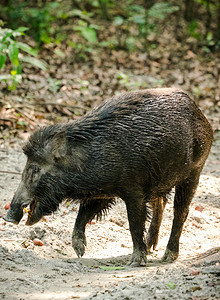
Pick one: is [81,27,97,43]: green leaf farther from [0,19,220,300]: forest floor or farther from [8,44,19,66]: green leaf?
[8,44,19,66]: green leaf

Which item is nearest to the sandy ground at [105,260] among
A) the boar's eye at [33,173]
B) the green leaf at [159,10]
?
the boar's eye at [33,173]

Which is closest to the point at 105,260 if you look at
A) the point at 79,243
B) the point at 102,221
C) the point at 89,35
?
the point at 79,243

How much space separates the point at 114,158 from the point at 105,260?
1.27 m

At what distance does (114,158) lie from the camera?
4930 millimetres

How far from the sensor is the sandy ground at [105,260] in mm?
3850

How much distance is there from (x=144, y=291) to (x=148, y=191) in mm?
1648

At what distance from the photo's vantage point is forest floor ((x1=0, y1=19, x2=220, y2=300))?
403 cm

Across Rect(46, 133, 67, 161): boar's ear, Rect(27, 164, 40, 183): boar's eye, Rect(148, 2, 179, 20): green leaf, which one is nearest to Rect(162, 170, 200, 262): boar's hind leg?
Rect(46, 133, 67, 161): boar's ear

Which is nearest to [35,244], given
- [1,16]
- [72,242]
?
[72,242]

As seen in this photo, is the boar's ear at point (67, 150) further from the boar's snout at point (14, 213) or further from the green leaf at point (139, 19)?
the green leaf at point (139, 19)

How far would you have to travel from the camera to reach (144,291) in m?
3.75

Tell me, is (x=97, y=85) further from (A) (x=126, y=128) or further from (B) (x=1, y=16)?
(A) (x=126, y=128)

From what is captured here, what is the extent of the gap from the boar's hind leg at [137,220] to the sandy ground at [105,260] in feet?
0.49

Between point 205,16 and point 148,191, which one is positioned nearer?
point 148,191
